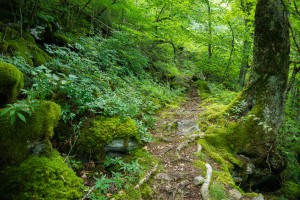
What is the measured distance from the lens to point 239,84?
49.3ft

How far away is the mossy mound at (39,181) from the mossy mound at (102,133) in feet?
3.18

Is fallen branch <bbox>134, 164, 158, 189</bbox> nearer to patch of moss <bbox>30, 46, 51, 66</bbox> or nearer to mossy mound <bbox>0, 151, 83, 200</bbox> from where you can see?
mossy mound <bbox>0, 151, 83, 200</bbox>

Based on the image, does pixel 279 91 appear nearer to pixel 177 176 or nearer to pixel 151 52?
pixel 177 176

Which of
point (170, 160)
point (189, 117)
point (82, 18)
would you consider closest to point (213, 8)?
point (82, 18)

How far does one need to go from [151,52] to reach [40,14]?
23.6ft

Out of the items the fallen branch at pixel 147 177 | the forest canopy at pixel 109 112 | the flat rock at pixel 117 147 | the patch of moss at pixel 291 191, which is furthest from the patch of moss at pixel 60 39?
the patch of moss at pixel 291 191

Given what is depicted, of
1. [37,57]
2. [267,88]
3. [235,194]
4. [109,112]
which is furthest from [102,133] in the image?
[267,88]

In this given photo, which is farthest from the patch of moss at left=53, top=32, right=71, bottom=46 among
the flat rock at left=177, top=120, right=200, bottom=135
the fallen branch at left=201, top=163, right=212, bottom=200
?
the fallen branch at left=201, top=163, right=212, bottom=200

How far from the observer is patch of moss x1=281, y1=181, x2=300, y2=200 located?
6781 mm

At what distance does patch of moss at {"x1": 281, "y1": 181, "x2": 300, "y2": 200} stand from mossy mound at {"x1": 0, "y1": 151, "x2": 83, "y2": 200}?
634 centimetres

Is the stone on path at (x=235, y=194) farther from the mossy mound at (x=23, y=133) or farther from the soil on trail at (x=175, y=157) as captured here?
the mossy mound at (x=23, y=133)

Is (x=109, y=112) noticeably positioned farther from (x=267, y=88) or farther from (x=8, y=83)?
(x=267, y=88)

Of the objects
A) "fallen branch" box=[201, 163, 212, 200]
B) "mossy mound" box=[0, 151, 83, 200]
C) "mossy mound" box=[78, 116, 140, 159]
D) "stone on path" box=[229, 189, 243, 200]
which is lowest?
"stone on path" box=[229, 189, 243, 200]

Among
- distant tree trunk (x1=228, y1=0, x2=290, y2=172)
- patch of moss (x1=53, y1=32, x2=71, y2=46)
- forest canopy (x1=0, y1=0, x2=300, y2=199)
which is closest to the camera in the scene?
forest canopy (x1=0, y1=0, x2=300, y2=199)
